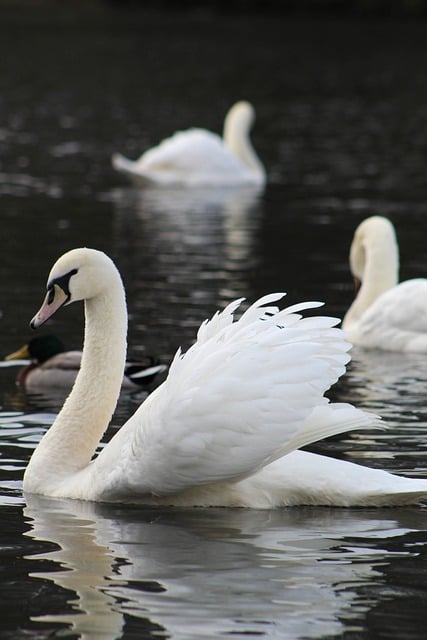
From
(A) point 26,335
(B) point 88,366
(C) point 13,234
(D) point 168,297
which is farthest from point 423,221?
(B) point 88,366

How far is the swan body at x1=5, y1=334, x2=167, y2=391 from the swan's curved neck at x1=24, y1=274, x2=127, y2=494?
249 centimetres

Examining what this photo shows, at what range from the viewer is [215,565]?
7.32 meters

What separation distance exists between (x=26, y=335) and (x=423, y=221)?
9.43 metres

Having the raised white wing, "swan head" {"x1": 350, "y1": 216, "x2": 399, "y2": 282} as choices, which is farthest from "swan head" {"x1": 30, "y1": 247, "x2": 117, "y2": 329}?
"swan head" {"x1": 350, "y1": 216, "x2": 399, "y2": 282}

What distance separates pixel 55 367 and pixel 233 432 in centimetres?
421

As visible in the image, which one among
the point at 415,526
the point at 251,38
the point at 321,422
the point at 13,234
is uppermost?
the point at 251,38

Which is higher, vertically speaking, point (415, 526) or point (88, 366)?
point (88, 366)

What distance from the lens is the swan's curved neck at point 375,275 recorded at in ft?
47.9

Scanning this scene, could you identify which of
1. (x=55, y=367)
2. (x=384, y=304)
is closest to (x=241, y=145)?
(x=384, y=304)

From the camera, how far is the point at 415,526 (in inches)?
317

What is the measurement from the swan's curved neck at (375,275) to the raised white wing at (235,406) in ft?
21.1

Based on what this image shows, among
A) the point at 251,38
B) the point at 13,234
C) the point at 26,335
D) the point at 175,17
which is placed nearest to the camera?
the point at 26,335

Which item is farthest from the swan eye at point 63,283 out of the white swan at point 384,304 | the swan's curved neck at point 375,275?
the swan's curved neck at point 375,275

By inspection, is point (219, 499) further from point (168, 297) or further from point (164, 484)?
point (168, 297)
